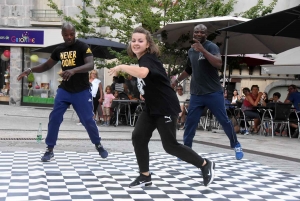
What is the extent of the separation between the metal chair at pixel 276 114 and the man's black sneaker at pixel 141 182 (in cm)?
887

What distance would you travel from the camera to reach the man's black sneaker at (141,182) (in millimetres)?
6262

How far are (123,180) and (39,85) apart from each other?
71.7ft

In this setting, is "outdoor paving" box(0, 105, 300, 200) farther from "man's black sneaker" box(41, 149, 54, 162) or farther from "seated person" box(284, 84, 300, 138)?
"seated person" box(284, 84, 300, 138)

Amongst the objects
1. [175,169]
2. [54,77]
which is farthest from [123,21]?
[175,169]

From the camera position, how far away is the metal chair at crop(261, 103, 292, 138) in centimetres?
1488

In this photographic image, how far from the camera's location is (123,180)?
671cm

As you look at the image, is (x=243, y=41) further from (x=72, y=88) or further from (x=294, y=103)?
(x=72, y=88)

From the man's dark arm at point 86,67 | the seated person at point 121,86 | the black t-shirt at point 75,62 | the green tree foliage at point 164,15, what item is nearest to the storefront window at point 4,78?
the seated person at point 121,86

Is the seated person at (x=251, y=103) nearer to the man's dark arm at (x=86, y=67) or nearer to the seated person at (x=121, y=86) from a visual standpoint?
the seated person at (x=121, y=86)

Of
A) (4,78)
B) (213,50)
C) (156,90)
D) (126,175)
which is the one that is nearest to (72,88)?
(126,175)

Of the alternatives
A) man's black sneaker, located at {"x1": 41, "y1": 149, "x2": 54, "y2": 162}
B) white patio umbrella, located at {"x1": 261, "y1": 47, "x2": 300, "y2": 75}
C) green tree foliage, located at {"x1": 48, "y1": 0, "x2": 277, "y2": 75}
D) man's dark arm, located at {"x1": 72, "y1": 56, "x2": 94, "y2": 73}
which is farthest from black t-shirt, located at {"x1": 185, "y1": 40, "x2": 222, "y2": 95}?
green tree foliage, located at {"x1": 48, "y1": 0, "x2": 277, "y2": 75}

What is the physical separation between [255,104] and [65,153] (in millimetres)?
7450

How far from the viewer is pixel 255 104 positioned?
606 inches

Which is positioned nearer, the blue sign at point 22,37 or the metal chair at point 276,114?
the metal chair at point 276,114
